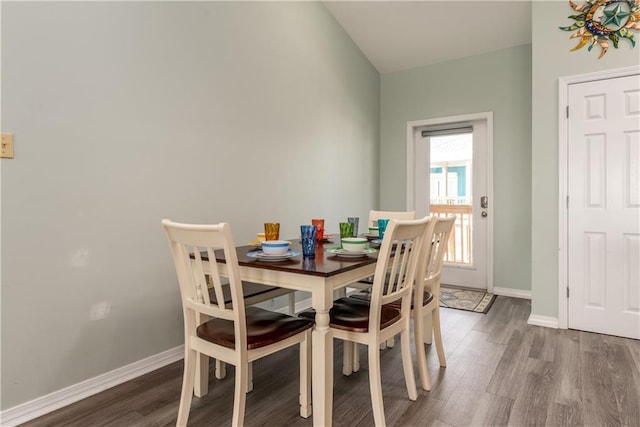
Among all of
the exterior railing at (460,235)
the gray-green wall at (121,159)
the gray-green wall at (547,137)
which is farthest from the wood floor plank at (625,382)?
the gray-green wall at (121,159)

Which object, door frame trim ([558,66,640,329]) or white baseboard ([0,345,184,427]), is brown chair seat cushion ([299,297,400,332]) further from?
door frame trim ([558,66,640,329])

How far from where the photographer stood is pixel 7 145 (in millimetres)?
1590

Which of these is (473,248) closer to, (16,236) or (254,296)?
(254,296)

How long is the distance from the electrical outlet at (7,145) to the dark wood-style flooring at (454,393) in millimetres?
1185

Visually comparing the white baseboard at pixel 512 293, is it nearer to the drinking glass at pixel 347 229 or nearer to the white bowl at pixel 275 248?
the drinking glass at pixel 347 229

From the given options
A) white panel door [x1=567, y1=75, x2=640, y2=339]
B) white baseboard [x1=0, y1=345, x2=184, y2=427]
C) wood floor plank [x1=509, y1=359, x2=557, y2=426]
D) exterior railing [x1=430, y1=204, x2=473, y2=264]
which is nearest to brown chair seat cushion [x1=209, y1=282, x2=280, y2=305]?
white baseboard [x1=0, y1=345, x2=184, y2=427]

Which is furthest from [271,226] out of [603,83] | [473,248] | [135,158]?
[473,248]

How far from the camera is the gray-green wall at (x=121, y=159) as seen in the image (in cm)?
166

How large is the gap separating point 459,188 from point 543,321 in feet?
5.69

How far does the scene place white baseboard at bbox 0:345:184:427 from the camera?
5.36ft

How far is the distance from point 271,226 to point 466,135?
10.0 feet

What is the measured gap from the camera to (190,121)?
2.37 meters

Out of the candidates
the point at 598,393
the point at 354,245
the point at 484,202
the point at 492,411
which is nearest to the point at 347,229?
the point at 354,245

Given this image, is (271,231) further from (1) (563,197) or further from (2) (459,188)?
(2) (459,188)
